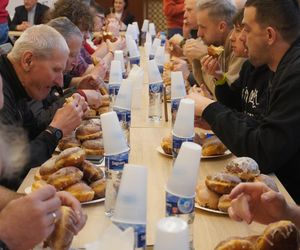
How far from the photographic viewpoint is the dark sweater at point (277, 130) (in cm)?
204

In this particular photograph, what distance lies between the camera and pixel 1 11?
20.0 ft

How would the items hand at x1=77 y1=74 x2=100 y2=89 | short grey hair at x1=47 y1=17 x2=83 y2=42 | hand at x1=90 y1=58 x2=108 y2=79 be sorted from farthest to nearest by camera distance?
hand at x1=90 y1=58 x2=108 y2=79
hand at x1=77 y1=74 x2=100 y2=89
short grey hair at x1=47 y1=17 x2=83 y2=42

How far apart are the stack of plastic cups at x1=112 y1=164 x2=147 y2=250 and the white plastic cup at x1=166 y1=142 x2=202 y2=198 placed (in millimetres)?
135

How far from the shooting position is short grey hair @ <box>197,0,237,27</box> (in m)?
3.79

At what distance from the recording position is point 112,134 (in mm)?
1634

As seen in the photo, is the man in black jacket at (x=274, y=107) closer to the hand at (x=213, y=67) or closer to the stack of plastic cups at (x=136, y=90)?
the stack of plastic cups at (x=136, y=90)

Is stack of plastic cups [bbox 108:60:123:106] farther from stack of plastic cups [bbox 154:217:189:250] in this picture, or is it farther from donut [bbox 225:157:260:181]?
stack of plastic cups [bbox 154:217:189:250]

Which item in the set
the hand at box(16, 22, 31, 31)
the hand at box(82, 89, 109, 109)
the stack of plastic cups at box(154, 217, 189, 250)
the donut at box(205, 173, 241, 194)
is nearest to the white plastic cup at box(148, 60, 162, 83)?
the hand at box(82, 89, 109, 109)

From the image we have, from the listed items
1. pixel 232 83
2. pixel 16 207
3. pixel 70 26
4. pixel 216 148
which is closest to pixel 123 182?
pixel 16 207

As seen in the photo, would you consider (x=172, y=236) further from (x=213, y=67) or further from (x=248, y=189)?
(x=213, y=67)

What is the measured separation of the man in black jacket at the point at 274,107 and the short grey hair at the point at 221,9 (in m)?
1.38

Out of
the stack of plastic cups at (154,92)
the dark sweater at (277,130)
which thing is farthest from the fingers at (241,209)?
the stack of plastic cups at (154,92)

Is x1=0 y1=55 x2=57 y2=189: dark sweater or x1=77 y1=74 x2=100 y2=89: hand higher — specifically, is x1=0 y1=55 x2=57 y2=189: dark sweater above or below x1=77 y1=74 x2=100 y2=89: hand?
above

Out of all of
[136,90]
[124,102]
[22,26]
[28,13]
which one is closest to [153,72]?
[136,90]
